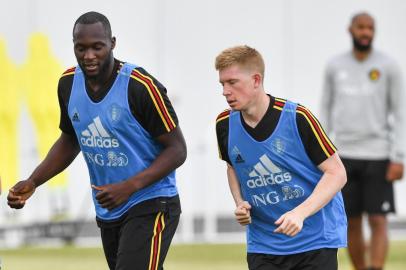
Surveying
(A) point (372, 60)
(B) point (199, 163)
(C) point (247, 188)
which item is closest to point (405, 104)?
(A) point (372, 60)

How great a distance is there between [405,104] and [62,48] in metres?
8.35

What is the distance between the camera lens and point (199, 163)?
18594mm

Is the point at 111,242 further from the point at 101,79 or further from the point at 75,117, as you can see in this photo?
the point at 101,79

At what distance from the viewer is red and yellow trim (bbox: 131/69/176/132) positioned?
23.5 feet

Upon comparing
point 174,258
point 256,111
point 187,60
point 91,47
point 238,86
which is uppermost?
point 91,47

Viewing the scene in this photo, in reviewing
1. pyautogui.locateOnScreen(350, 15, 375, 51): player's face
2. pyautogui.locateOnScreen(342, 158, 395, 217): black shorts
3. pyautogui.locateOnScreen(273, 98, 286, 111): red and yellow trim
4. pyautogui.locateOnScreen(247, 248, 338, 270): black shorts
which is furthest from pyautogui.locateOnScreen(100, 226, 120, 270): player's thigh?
pyautogui.locateOnScreen(350, 15, 375, 51): player's face

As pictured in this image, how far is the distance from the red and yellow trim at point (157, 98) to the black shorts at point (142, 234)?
1.44 ft

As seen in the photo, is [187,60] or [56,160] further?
[187,60]

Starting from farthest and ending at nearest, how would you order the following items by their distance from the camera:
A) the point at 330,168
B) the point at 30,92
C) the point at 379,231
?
the point at 30,92 < the point at 379,231 < the point at 330,168

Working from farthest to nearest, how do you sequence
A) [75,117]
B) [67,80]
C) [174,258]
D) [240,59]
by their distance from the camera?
[174,258] → [67,80] → [75,117] → [240,59]

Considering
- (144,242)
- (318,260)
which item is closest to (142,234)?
(144,242)

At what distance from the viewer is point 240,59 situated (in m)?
7.03

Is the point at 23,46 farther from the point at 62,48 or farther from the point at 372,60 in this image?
A: the point at 372,60

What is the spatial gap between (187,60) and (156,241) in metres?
11.9
